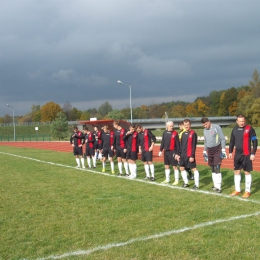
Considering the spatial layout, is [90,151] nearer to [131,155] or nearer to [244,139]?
[131,155]

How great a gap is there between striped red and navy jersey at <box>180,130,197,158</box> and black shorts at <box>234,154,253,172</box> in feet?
4.13

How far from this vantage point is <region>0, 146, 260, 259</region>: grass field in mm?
4637

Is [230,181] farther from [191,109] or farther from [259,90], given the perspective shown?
[191,109]

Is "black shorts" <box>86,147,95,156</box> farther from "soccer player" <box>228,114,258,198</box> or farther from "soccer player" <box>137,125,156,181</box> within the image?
"soccer player" <box>228,114,258,198</box>

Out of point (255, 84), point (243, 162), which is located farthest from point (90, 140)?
point (255, 84)

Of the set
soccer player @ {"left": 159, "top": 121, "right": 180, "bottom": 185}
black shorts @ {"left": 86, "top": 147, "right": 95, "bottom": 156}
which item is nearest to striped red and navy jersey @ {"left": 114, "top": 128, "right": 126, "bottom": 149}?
soccer player @ {"left": 159, "top": 121, "right": 180, "bottom": 185}

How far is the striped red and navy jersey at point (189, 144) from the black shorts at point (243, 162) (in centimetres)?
126

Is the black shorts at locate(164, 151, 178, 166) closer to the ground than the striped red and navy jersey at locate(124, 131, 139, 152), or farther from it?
closer to the ground

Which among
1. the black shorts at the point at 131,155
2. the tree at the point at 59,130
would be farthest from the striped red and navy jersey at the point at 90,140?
the tree at the point at 59,130

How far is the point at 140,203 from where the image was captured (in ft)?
24.3

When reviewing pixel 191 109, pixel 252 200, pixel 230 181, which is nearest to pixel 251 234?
pixel 252 200

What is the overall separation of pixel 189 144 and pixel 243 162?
1.54 metres

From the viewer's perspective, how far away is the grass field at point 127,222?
183 inches

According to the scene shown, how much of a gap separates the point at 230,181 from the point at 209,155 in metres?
1.86
